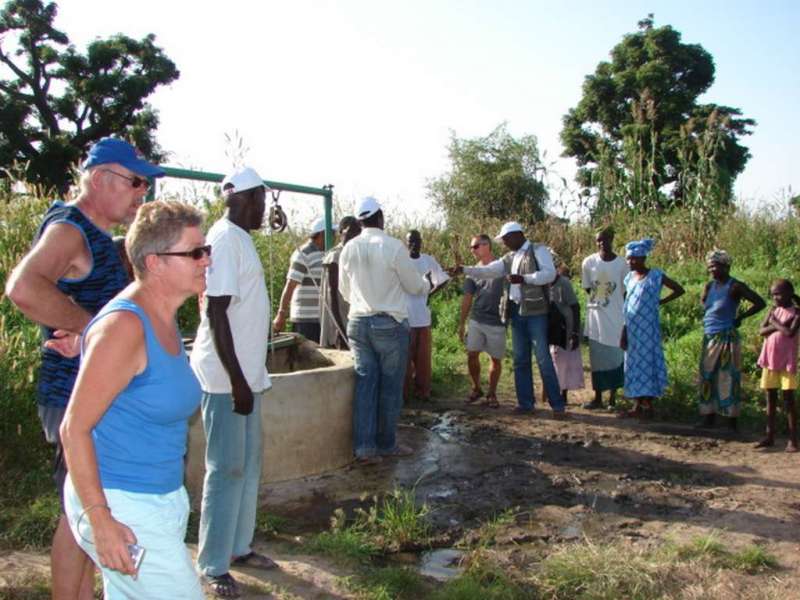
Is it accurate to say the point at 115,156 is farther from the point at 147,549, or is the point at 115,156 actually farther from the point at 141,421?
the point at 147,549

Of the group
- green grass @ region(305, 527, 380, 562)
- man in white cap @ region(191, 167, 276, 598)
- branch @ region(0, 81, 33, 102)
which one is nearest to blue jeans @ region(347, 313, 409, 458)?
green grass @ region(305, 527, 380, 562)

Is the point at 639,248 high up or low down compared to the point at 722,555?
up

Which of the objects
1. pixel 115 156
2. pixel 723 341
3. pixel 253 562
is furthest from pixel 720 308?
pixel 115 156

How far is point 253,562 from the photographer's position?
4117 millimetres

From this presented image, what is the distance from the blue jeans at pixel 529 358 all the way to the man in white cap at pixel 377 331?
2.11m

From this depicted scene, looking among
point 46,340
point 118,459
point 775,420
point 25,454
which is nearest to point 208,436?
point 46,340

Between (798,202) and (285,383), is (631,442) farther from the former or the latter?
(798,202)

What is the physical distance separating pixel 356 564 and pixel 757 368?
579cm

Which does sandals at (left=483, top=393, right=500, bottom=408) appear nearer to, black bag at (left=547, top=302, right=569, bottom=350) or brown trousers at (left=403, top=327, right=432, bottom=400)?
brown trousers at (left=403, top=327, right=432, bottom=400)

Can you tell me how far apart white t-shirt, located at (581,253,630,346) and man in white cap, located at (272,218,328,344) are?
2.71 meters

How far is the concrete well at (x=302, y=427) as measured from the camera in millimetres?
5352

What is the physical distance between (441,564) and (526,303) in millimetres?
4039

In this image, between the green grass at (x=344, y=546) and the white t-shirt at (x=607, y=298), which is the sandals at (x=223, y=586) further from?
the white t-shirt at (x=607, y=298)

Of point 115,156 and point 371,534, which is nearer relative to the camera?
point 115,156
